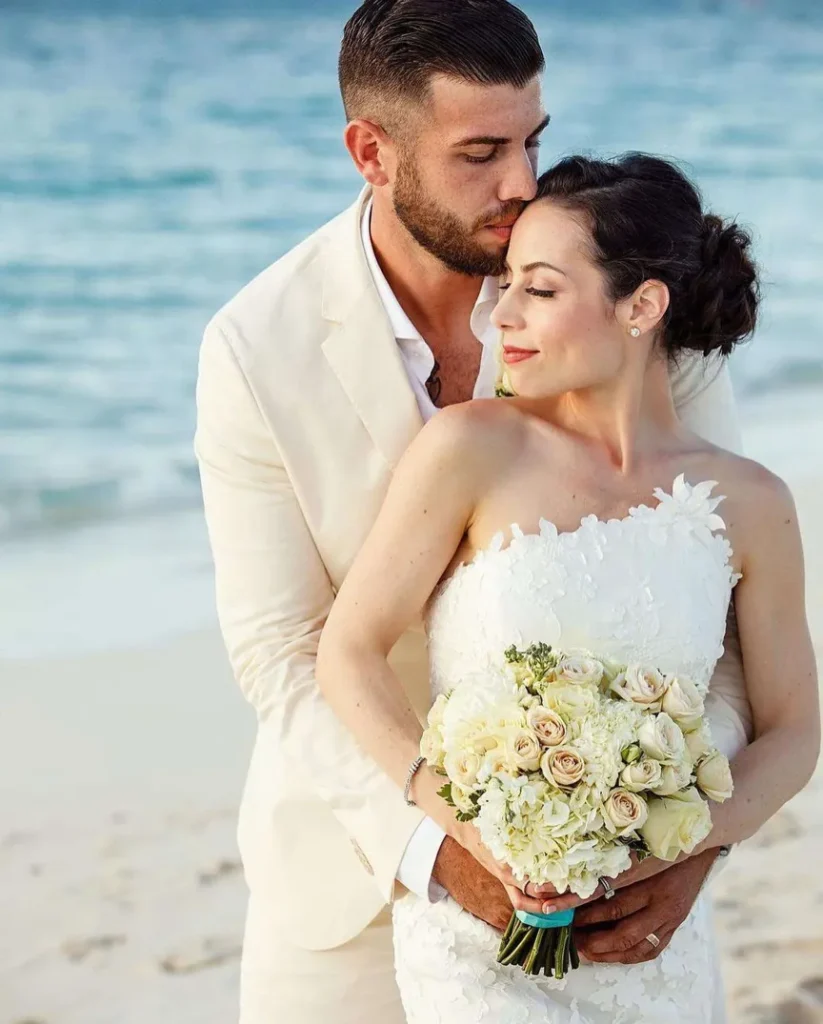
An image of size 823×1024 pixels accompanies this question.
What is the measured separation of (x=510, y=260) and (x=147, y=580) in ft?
17.9

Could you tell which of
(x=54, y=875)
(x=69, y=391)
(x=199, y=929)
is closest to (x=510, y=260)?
(x=199, y=929)

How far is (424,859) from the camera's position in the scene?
2.98 metres

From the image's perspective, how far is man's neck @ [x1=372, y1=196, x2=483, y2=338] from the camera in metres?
3.41

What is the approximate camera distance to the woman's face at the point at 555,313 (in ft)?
9.64

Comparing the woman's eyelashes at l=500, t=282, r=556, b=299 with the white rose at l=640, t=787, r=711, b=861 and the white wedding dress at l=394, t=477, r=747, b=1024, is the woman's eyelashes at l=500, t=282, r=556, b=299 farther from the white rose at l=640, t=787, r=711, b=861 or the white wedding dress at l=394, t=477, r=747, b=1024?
the white rose at l=640, t=787, r=711, b=861

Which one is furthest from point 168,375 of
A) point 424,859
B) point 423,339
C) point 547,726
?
point 547,726

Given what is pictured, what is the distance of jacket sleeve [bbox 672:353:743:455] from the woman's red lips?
1.63 ft

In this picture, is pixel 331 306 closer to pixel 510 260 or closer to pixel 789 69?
pixel 510 260

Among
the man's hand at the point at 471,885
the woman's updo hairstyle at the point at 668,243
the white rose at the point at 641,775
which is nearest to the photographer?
the white rose at the point at 641,775

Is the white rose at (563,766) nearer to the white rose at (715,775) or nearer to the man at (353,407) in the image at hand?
the white rose at (715,775)

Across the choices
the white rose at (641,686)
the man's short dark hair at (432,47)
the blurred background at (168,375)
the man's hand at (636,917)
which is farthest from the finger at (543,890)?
the man's short dark hair at (432,47)

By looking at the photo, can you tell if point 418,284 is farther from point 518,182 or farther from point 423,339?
point 518,182

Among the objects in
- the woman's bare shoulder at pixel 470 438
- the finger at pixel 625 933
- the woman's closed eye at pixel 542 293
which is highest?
the woman's closed eye at pixel 542 293

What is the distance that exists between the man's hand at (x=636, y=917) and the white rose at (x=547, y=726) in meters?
0.46
